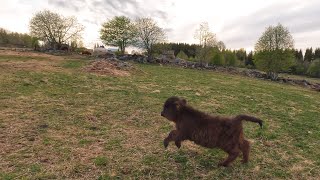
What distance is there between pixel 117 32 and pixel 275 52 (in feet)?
112

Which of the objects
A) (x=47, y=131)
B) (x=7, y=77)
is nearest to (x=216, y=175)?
(x=47, y=131)

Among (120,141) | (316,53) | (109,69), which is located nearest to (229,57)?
(316,53)

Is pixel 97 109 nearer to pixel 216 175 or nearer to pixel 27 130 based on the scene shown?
pixel 27 130

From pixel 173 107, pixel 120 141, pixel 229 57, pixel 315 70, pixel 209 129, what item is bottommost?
pixel 120 141

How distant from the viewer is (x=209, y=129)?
6.43 meters

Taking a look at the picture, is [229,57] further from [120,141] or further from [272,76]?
[120,141]

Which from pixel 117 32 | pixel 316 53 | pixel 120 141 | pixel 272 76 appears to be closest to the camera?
pixel 120 141

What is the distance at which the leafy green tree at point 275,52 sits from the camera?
44.6 m

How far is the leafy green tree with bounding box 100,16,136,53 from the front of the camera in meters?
59.0

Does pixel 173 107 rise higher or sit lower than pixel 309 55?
lower

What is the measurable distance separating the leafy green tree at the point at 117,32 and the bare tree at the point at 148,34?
31.2 ft

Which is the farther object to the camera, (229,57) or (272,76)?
(229,57)

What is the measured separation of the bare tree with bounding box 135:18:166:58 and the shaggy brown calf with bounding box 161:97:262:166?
1634 inches

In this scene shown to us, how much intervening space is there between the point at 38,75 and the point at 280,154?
16.9 metres
